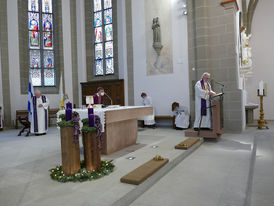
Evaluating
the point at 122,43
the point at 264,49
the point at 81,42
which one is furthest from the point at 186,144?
the point at 81,42

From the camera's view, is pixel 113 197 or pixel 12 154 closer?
pixel 113 197

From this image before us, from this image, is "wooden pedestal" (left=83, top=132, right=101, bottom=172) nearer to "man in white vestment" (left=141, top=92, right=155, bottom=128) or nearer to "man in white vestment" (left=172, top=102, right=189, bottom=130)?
"man in white vestment" (left=172, top=102, right=189, bottom=130)

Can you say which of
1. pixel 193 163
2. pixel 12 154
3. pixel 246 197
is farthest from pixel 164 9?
pixel 246 197

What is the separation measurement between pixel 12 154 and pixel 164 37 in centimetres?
628

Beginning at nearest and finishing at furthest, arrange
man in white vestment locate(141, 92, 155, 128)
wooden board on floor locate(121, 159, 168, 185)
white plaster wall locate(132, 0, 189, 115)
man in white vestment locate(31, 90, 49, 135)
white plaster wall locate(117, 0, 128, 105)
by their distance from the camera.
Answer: wooden board on floor locate(121, 159, 168, 185) < man in white vestment locate(31, 90, 49, 135) < white plaster wall locate(132, 0, 189, 115) < man in white vestment locate(141, 92, 155, 128) < white plaster wall locate(117, 0, 128, 105)

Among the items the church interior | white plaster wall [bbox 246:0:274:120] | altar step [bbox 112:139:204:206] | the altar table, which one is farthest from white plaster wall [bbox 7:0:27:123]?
white plaster wall [bbox 246:0:274:120]

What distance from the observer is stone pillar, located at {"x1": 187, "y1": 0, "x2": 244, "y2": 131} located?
7.22m

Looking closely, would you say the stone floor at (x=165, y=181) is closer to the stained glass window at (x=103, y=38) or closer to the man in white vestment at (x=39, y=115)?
the man in white vestment at (x=39, y=115)

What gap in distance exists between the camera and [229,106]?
7316 mm

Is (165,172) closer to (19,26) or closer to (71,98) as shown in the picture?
(71,98)

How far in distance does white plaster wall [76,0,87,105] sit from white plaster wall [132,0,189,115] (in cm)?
305

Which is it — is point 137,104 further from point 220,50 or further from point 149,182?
point 149,182

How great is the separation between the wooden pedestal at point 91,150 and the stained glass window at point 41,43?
857 centimetres

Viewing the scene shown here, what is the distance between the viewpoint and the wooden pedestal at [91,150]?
3.34m
